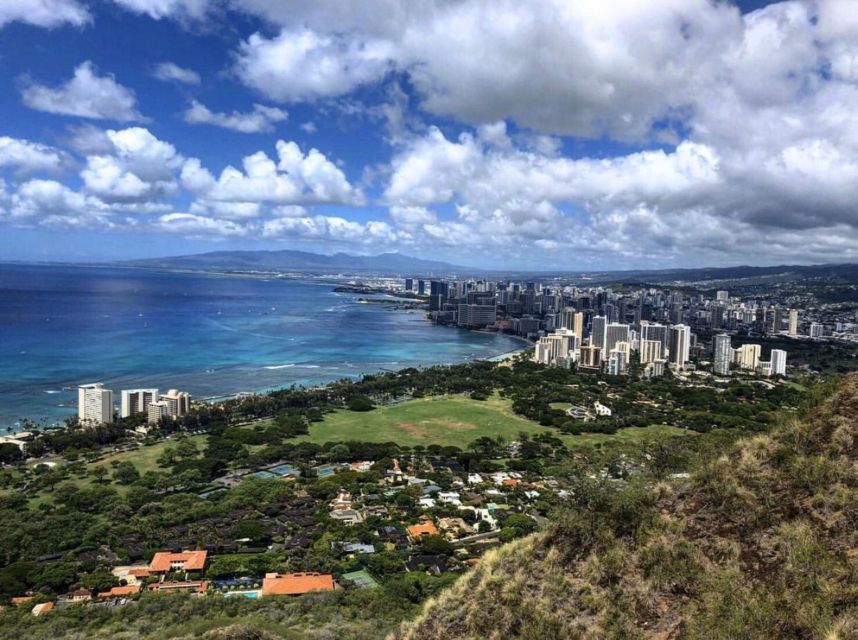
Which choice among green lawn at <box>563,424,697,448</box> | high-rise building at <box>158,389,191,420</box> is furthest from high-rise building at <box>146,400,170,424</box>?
green lawn at <box>563,424,697,448</box>

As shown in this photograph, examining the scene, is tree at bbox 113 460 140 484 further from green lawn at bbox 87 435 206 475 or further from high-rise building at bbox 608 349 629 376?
high-rise building at bbox 608 349 629 376

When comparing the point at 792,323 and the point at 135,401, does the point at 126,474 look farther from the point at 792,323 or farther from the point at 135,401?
the point at 792,323

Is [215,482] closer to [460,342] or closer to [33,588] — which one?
[33,588]

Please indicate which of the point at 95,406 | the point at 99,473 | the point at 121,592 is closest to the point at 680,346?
the point at 95,406

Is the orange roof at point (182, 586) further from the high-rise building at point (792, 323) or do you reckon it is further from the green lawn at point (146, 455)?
the high-rise building at point (792, 323)

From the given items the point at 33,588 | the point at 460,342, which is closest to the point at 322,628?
the point at 33,588
